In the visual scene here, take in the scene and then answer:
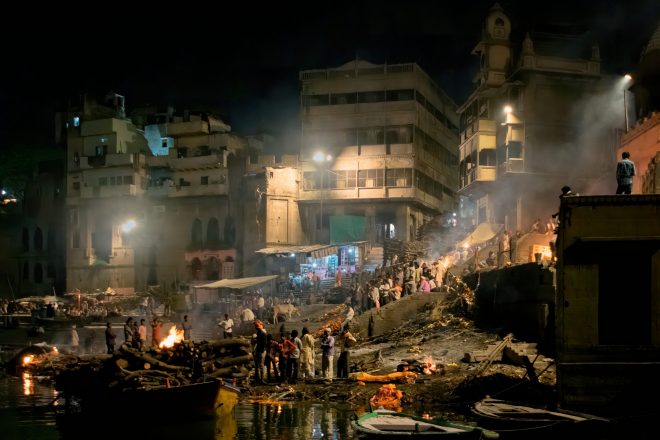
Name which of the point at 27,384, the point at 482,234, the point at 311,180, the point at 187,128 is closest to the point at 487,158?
the point at 482,234

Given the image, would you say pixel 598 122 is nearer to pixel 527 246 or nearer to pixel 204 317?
pixel 527 246

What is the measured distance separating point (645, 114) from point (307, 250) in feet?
81.0

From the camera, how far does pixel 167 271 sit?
60.9 metres

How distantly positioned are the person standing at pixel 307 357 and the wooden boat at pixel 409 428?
26.2ft

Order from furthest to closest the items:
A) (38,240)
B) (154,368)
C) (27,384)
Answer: (38,240) < (27,384) < (154,368)

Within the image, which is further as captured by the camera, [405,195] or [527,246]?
[405,195]

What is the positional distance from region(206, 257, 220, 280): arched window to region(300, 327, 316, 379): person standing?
117 ft

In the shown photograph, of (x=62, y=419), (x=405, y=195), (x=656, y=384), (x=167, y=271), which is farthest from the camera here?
(x=167, y=271)

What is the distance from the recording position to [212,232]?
195 ft

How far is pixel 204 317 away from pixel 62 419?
24.1m

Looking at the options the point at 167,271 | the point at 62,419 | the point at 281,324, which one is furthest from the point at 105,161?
the point at 62,419

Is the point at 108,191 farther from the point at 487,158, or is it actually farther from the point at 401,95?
the point at 487,158

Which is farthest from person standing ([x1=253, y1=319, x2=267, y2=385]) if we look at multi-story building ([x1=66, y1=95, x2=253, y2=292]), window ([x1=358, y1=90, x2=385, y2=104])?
window ([x1=358, y1=90, x2=385, y2=104])

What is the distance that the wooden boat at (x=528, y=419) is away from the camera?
1443 cm
